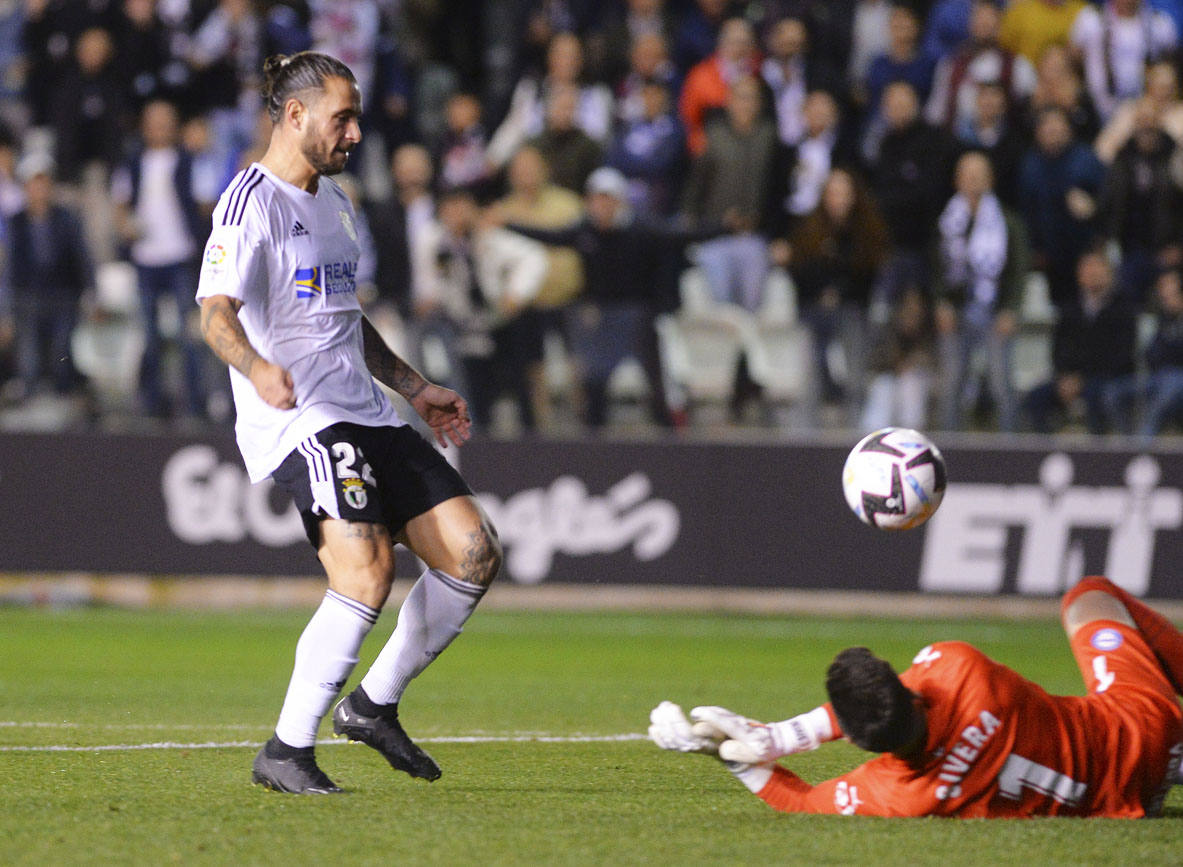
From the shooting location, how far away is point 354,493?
562cm

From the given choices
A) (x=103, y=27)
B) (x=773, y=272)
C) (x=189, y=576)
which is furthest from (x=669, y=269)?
(x=103, y=27)

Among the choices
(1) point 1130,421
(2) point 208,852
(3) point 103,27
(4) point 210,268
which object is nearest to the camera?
(2) point 208,852

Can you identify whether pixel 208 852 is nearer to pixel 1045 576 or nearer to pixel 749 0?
pixel 1045 576

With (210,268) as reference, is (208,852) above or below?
below

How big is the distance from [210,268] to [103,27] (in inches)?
424

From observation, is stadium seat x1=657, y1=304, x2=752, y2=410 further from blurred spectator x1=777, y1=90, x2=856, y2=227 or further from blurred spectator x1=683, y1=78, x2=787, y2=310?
blurred spectator x1=777, y1=90, x2=856, y2=227

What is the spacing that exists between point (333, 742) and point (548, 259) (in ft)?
20.9

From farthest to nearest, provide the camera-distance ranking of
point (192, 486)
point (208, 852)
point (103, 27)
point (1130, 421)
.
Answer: point (103, 27) < point (192, 486) < point (1130, 421) < point (208, 852)

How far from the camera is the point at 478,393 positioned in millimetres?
12820

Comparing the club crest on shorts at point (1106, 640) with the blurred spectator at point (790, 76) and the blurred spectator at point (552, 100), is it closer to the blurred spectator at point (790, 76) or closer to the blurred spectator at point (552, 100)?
the blurred spectator at point (552, 100)

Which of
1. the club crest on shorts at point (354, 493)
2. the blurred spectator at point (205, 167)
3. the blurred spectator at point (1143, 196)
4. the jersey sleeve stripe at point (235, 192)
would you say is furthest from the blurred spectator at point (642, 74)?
the club crest on shorts at point (354, 493)

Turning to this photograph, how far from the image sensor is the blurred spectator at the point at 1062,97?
14.2m

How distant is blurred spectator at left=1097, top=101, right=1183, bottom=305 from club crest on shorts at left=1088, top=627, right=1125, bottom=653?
797 cm

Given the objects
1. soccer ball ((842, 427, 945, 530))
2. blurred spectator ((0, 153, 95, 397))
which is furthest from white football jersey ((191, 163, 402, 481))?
blurred spectator ((0, 153, 95, 397))
